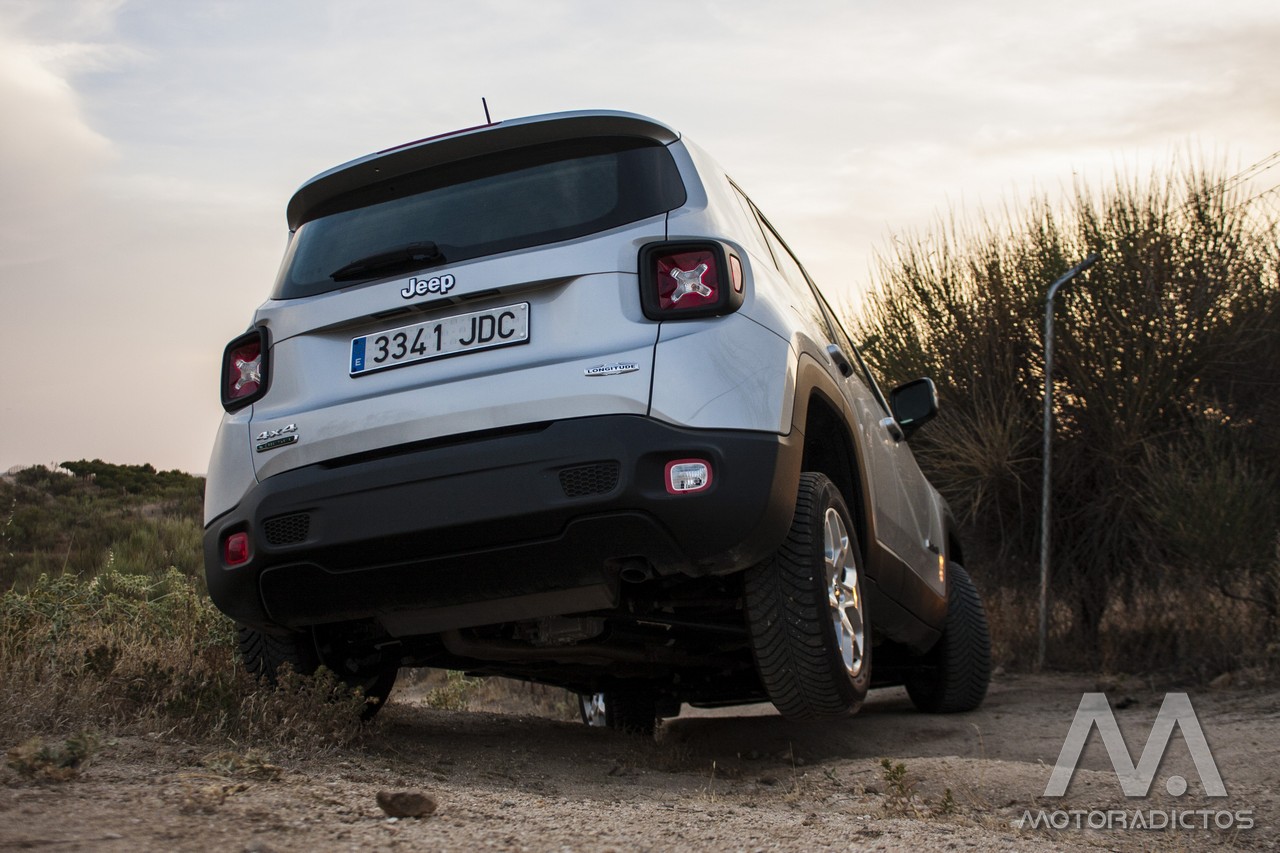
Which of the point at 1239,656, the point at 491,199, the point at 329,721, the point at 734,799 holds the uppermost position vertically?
the point at 491,199

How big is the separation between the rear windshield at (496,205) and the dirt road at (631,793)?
4.81 feet

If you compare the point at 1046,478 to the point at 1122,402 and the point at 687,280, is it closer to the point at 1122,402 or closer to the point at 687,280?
the point at 1122,402

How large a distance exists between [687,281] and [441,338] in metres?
0.70

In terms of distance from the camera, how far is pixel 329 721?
370cm

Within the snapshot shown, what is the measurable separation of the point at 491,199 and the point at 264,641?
1671 mm

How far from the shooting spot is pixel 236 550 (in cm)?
353

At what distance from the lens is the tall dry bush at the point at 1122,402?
10.4 metres

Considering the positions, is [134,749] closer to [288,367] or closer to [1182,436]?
[288,367]

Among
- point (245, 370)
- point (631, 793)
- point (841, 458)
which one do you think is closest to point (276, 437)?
point (245, 370)

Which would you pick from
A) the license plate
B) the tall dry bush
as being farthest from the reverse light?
the tall dry bush

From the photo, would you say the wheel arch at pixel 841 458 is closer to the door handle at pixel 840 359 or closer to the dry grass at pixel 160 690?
the door handle at pixel 840 359

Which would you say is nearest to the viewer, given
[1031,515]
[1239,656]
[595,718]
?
[595,718]

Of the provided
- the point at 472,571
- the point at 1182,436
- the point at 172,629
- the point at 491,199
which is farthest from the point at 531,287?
the point at 1182,436

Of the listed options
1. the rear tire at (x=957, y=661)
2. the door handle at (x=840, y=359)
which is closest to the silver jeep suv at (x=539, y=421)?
the door handle at (x=840, y=359)
